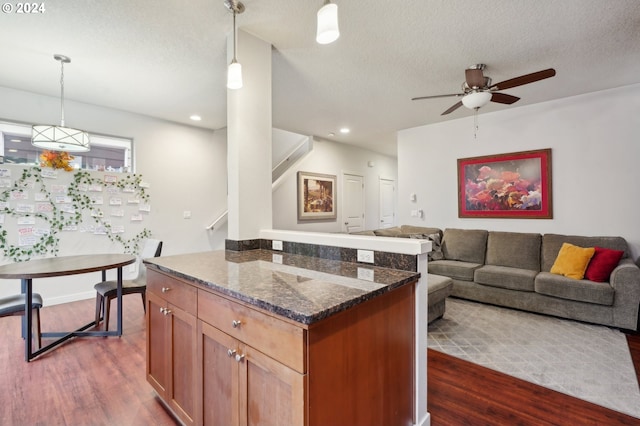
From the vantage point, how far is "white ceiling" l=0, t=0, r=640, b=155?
2092 mm

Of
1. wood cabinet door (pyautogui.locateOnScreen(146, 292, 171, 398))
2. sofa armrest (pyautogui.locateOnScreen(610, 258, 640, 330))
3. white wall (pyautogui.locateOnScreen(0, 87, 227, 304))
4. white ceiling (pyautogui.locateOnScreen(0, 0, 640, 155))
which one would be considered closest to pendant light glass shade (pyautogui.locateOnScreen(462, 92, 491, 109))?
white ceiling (pyautogui.locateOnScreen(0, 0, 640, 155))

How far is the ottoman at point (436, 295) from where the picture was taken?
117 inches

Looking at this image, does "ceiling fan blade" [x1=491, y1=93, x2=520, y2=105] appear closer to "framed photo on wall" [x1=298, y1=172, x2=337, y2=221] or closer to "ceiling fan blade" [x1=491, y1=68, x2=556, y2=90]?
"ceiling fan blade" [x1=491, y1=68, x2=556, y2=90]

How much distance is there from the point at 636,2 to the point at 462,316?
303cm

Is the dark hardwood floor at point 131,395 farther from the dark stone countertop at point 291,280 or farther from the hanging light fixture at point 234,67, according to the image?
the hanging light fixture at point 234,67

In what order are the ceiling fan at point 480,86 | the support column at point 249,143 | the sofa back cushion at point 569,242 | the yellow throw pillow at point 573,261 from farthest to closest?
the sofa back cushion at point 569,242, the yellow throw pillow at point 573,261, the ceiling fan at point 480,86, the support column at point 249,143

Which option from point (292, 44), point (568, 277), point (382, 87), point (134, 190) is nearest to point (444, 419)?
point (568, 277)

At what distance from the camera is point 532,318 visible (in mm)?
3291

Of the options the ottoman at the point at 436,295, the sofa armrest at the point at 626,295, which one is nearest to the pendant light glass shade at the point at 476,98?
the ottoman at the point at 436,295

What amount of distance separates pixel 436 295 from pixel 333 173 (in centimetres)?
389

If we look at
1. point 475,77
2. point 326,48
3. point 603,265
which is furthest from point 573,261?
point 326,48

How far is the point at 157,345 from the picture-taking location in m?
1.82

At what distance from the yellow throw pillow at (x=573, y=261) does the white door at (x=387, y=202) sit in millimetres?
4459

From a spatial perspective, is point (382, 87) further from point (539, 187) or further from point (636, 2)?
point (539, 187)
